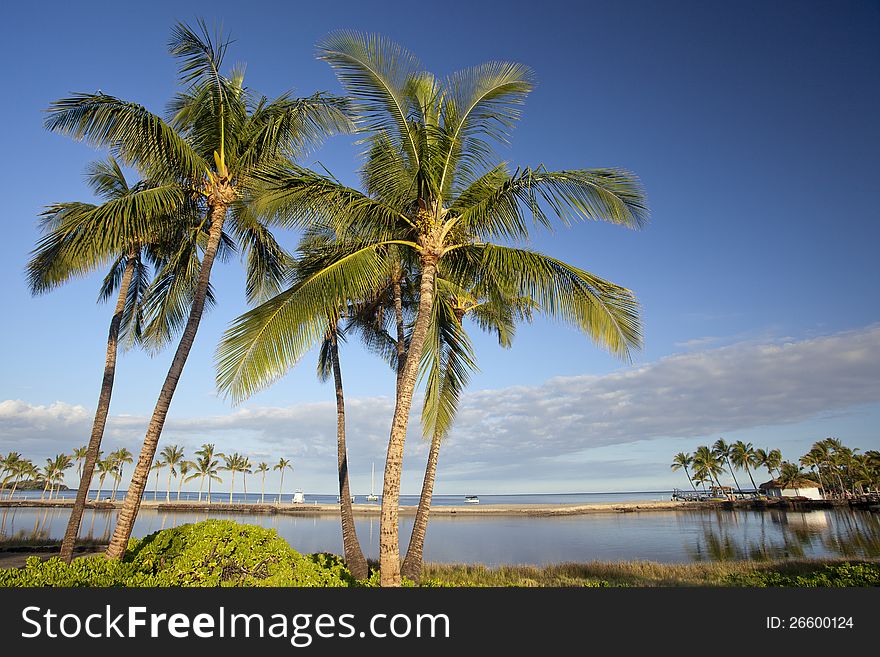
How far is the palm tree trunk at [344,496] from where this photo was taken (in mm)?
14219

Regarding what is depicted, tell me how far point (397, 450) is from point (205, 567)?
3188mm

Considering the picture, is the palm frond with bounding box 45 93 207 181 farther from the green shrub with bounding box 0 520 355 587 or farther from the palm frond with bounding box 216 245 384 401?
the green shrub with bounding box 0 520 355 587

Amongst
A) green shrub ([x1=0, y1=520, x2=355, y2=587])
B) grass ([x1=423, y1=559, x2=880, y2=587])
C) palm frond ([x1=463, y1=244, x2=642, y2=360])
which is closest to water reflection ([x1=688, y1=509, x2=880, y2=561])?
grass ([x1=423, y1=559, x2=880, y2=587])

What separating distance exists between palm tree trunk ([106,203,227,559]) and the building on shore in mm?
91197

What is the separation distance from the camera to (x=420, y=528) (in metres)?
13.7

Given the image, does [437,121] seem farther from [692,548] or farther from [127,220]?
[692,548]

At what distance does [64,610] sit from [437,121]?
366 inches

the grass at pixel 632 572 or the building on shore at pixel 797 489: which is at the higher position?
the grass at pixel 632 572

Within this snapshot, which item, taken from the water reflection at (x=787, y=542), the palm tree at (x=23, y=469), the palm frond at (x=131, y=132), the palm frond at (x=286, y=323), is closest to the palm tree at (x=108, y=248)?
the palm frond at (x=131, y=132)

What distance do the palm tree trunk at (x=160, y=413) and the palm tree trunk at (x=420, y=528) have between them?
6303 millimetres

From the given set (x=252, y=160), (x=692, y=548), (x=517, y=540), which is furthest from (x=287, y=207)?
(x=517, y=540)

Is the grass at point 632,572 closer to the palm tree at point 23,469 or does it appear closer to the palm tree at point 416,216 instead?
the palm tree at point 416,216

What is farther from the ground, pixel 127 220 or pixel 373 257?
pixel 127 220

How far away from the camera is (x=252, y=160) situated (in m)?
11.5
